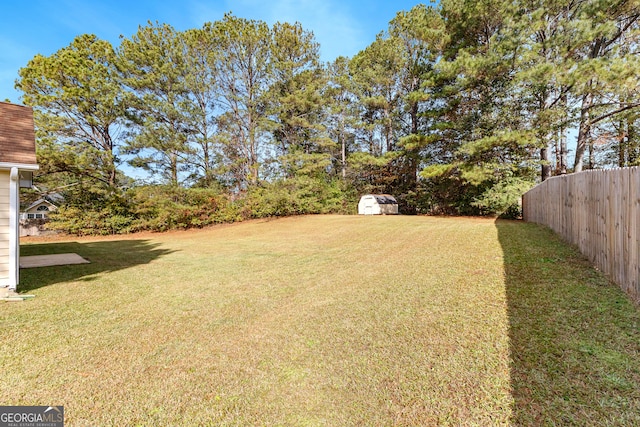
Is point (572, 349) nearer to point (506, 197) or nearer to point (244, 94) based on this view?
point (506, 197)

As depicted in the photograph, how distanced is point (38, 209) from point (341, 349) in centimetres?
2578

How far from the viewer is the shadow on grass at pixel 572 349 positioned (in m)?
1.76

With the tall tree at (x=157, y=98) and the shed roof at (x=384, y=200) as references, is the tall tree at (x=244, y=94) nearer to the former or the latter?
the tall tree at (x=157, y=98)

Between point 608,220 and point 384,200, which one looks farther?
point 384,200

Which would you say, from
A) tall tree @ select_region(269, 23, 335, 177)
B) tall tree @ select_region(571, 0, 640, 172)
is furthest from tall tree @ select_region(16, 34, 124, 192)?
tall tree @ select_region(571, 0, 640, 172)

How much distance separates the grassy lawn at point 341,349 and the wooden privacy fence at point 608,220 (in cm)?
28

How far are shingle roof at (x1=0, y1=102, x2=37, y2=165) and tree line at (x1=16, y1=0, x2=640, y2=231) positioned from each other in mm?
9334

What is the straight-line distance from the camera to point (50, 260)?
7102mm

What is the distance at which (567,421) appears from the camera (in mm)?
1675

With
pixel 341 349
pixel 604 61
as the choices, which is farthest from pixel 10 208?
pixel 604 61

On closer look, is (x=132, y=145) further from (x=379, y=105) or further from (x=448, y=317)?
(x=448, y=317)

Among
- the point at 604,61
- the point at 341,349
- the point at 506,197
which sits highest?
the point at 604,61

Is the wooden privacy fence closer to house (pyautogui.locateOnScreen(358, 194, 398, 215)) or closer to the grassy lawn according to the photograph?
the grassy lawn

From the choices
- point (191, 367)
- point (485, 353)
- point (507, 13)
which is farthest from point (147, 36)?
point (485, 353)
